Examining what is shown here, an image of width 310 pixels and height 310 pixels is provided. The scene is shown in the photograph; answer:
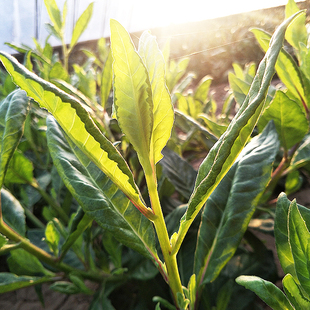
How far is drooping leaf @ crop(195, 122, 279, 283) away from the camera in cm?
61

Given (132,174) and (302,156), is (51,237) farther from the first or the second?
(302,156)

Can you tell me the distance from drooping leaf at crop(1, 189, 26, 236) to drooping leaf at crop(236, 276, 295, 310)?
0.58 meters

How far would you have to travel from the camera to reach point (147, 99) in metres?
0.39

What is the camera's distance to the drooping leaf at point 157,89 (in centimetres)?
41

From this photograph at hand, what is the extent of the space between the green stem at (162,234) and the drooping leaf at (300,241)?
191 millimetres

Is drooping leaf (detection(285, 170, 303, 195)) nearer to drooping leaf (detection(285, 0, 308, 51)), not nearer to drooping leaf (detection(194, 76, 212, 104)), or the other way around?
drooping leaf (detection(285, 0, 308, 51))

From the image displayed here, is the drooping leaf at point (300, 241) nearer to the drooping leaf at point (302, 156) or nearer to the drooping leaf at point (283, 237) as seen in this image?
the drooping leaf at point (283, 237)

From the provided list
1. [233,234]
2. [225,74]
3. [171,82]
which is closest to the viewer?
[233,234]

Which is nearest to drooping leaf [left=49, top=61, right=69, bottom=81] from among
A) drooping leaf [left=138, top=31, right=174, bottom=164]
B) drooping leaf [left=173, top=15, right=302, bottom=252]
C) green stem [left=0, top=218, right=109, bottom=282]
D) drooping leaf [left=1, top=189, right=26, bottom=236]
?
drooping leaf [left=1, top=189, right=26, bottom=236]

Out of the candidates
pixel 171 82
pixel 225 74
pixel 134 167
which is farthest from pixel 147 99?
pixel 225 74

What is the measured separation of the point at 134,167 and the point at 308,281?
82cm

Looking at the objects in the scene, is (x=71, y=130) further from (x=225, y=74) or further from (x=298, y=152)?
(x=225, y=74)

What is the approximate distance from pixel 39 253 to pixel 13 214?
0.48 ft

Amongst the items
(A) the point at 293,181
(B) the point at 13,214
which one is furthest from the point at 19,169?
(A) the point at 293,181
